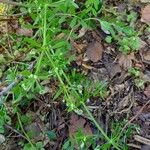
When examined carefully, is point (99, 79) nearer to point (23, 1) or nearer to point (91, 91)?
point (91, 91)

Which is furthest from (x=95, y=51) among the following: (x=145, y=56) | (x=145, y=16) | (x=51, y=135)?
(x=51, y=135)

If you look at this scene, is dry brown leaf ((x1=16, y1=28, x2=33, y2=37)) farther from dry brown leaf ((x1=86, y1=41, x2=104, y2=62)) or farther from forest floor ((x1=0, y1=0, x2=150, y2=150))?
dry brown leaf ((x1=86, y1=41, x2=104, y2=62))

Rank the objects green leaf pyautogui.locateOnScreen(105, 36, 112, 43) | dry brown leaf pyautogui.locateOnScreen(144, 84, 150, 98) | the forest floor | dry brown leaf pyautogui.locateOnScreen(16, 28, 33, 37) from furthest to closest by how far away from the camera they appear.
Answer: dry brown leaf pyautogui.locateOnScreen(16, 28, 33, 37), green leaf pyautogui.locateOnScreen(105, 36, 112, 43), dry brown leaf pyautogui.locateOnScreen(144, 84, 150, 98), the forest floor

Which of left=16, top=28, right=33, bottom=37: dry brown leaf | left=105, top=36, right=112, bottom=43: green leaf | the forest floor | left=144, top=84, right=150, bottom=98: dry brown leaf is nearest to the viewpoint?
the forest floor

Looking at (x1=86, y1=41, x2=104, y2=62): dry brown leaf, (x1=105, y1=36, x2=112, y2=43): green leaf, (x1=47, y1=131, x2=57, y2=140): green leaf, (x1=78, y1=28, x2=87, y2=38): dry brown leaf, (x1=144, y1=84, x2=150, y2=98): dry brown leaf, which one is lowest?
(x1=47, y1=131, x2=57, y2=140): green leaf

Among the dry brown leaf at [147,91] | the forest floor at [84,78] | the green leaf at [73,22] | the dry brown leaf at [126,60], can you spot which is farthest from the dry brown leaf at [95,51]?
the dry brown leaf at [147,91]

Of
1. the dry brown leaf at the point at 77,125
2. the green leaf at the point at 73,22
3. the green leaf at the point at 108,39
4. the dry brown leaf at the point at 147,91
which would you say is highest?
the green leaf at the point at 73,22

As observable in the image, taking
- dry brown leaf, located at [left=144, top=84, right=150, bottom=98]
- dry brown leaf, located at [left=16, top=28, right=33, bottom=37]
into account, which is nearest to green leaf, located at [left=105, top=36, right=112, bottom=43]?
dry brown leaf, located at [left=144, top=84, right=150, bottom=98]

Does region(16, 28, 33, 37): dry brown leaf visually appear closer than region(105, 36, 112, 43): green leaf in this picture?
No

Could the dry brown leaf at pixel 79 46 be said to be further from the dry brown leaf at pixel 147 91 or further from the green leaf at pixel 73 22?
the dry brown leaf at pixel 147 91
